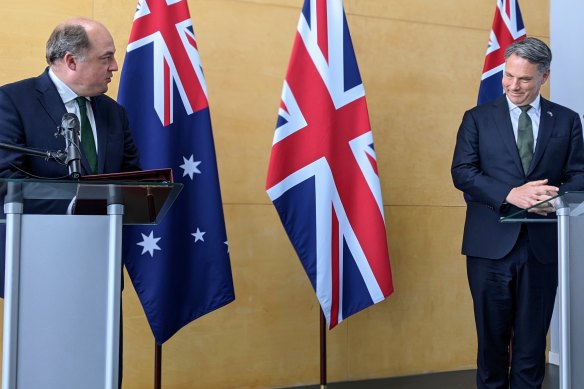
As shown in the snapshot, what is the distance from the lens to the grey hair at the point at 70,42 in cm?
254


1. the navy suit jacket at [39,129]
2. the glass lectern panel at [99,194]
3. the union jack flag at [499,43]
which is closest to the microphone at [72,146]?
the glass lectern panel at [99,194]

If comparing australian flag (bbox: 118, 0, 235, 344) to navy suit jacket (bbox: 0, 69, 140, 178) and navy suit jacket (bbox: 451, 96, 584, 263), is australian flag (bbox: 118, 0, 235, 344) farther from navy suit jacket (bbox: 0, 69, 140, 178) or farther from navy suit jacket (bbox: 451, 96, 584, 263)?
navy suit jacket (bbox: 451, 96, 584, 263)

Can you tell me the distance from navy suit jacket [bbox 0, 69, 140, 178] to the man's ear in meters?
0.09

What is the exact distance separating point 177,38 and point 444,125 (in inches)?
84.4

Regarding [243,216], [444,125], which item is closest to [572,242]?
[243,216]

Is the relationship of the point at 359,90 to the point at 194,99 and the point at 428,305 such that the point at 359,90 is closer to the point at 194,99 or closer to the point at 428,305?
the point at 194,99

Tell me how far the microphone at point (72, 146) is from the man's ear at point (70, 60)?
2.07 ft

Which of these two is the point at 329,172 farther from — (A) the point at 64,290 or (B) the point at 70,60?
(A) the point at 64,290

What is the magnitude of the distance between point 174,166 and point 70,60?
3.30 ft

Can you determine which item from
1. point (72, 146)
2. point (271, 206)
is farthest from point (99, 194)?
point (271, 206)

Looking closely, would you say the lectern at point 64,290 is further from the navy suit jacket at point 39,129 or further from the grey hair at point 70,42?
the grey hair at point 70,42

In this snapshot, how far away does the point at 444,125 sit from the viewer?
4898 mm

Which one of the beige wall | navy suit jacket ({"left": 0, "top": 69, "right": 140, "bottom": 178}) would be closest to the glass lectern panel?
navy suit jacket ({"left": 0, "top": 69, "right": 140, "bottom": 178})

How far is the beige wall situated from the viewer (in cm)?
412
